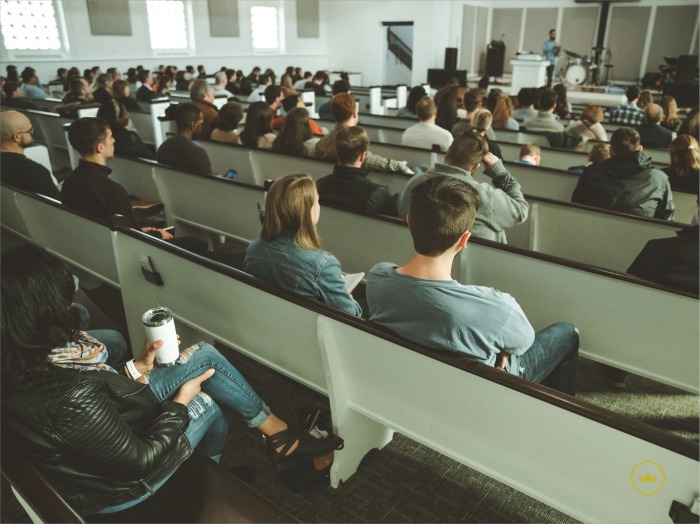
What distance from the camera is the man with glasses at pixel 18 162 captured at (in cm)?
326

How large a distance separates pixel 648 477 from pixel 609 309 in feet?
3.24

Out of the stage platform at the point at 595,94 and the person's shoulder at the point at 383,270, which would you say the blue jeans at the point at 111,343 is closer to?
the person's shoulder at the point at 383,270

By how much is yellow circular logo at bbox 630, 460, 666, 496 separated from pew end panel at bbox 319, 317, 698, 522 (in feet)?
0.04

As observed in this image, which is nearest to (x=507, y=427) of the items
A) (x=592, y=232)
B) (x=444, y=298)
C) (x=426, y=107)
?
(x=444, y=298)

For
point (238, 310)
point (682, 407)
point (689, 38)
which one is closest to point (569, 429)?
point (238, 310)

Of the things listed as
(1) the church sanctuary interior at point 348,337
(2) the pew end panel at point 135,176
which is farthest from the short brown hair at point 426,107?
(2) the pew end panel at point 135,176

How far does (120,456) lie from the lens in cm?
125

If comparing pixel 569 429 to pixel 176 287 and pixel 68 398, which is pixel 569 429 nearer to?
pixel 68 398

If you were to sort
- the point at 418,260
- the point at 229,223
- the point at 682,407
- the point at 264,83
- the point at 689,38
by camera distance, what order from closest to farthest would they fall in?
the point at 418,260 < the point at 682,407 < the point at 229,223 < the point at 264,83 < the point at 689,38

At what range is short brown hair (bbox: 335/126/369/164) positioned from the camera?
9.19 ft

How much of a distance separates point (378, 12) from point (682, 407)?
53.7 ft

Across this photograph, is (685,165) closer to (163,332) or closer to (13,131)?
(163,332)

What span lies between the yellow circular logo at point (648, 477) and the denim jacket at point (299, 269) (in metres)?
1.14

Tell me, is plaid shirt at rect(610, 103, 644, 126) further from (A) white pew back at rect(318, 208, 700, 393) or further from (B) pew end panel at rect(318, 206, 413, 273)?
(A) white pew back at rect(318, 208, 700, 393)
